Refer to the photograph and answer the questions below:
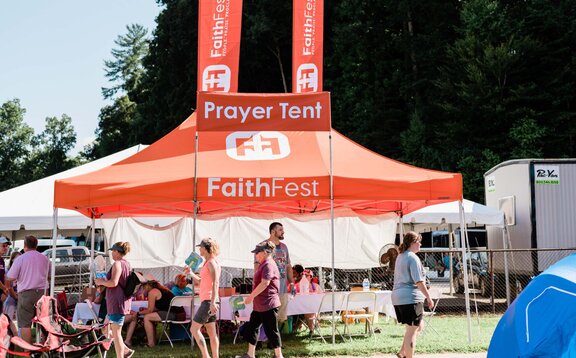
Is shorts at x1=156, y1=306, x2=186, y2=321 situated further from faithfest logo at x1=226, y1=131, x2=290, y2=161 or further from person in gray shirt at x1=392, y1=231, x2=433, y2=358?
person in gray shirt at x1=392, y1=231, x2=433, y2=358

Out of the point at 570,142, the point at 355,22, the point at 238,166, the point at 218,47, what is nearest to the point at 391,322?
the point at 238,166

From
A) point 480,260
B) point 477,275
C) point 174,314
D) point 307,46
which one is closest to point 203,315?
point 174,314

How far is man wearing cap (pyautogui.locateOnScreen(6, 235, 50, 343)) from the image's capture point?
34.4 feet

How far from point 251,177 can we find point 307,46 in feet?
21.1

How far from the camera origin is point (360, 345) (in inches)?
424

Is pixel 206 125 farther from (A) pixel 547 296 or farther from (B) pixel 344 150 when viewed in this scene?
(A) pixel 547 296

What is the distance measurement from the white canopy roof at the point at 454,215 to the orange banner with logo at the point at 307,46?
476cm

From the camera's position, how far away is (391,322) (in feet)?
47.7

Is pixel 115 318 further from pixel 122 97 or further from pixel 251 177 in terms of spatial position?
pixel 122 97

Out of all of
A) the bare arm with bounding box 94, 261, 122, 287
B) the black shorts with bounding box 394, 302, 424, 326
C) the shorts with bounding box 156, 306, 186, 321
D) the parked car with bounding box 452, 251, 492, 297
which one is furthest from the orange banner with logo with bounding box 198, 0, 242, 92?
the parked car with bounding box 452, 251, 492, 297

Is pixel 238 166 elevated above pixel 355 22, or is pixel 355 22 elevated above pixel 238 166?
pixel 355 22

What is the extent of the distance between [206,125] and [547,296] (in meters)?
6.29

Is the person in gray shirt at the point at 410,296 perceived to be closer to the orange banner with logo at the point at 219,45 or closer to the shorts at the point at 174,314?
the shorts at the point at 174,314

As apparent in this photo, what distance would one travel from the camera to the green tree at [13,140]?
68875 millimetres
